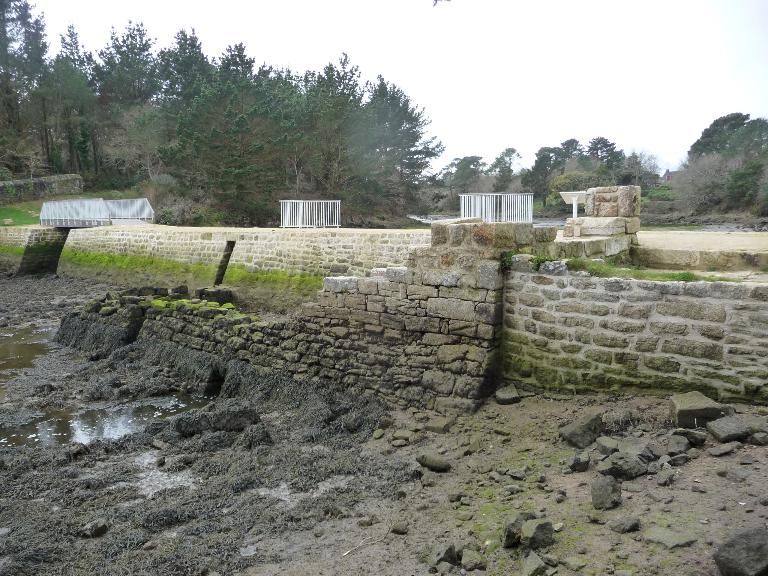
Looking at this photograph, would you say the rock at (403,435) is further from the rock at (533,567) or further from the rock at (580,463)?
the rock at (533,567)

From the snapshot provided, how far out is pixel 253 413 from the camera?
7.57 m

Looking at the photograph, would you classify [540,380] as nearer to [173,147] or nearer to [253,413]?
[253,413]

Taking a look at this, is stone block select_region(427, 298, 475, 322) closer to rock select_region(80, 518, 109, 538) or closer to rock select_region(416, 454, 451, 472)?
rock select_region(416, 454, 451, 472)

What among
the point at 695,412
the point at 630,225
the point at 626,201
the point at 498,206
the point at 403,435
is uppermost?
the point at 498,206

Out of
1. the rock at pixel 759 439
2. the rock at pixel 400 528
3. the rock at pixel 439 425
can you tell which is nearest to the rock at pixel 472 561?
the rock at pixel 400 528

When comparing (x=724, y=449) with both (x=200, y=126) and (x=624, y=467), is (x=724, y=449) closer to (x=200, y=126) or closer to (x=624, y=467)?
(x=624, y=467)

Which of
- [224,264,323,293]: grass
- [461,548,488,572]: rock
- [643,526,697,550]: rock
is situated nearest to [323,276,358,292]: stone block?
[461,548,488,572]: rock

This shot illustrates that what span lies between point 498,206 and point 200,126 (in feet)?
73.7

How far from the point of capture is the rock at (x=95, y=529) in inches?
198

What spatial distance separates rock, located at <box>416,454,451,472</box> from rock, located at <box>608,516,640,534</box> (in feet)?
6.62

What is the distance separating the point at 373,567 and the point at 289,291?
36.3 ft

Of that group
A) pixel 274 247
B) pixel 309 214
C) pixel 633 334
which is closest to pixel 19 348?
pixel 274 247

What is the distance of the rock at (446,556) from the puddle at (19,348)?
8.99 m

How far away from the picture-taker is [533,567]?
3555 millimetres
